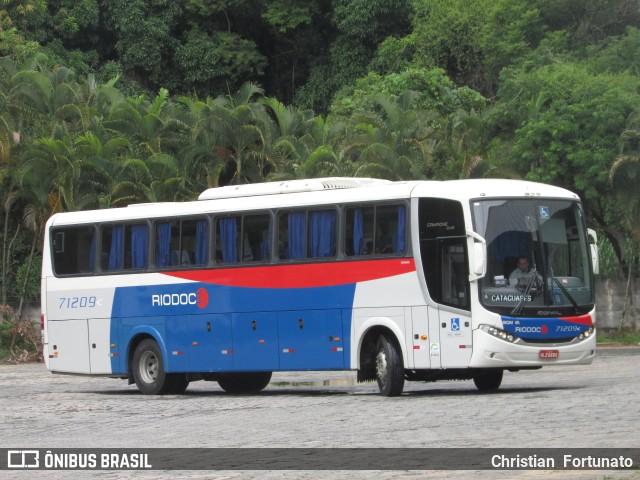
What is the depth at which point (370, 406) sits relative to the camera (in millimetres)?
18875

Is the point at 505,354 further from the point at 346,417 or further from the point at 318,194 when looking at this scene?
the point at 318,194

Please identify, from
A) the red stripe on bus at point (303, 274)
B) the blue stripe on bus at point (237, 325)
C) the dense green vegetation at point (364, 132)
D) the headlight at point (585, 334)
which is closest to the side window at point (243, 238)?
the red stripe on bus at point (303, 274)

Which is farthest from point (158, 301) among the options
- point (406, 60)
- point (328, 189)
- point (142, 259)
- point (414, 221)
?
point (406, 60)

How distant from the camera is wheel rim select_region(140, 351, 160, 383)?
24.5 metres

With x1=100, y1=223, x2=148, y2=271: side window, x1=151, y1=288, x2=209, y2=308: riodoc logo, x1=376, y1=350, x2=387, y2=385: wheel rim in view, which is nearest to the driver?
x1=376, y1=350, x2=387, y2=385: wheel rim

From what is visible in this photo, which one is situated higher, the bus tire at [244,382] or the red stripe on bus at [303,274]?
the red stripe on bus at [303,274]

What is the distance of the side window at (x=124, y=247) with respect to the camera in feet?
80.3

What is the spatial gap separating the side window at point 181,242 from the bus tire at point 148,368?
1.50 metres

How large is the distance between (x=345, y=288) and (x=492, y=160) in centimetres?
1568

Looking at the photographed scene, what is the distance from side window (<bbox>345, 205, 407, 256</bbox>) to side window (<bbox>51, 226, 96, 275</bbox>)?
19.5ft

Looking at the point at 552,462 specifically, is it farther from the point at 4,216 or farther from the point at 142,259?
the point at 4,216

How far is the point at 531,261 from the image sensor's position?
797 inches

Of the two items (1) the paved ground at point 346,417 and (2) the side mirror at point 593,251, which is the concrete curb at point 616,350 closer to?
(1) the paved ground at point 346,417

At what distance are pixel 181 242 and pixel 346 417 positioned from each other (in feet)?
24.7
